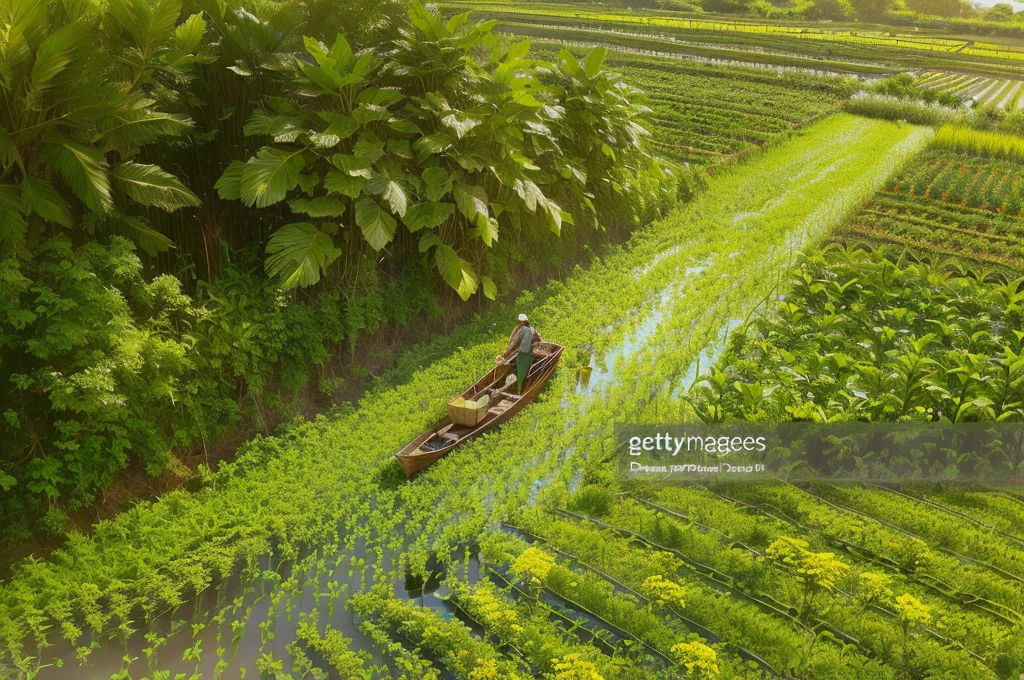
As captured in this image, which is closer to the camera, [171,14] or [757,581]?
[757,581]

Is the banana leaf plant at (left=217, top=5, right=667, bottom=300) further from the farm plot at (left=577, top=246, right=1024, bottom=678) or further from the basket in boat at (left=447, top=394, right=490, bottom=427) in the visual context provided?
the farm plot at (left=577, top=246, right=1024, bottom=678)

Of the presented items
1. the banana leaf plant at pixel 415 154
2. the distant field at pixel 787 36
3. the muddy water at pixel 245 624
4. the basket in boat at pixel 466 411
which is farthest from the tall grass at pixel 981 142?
the muddy water at pixel 245 624

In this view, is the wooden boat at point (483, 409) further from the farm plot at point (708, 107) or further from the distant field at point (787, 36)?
the farm plot at point (708, 107)

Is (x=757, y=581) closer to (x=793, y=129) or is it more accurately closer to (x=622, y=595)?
(x=622, y=595)

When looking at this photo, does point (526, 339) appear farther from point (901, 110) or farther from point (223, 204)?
point (901, 110)

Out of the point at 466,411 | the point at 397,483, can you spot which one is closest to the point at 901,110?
the point at 466,411

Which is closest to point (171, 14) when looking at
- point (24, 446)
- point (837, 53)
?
point (24, 446)
